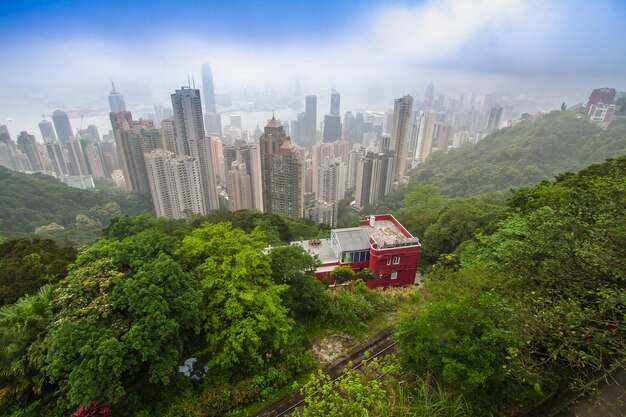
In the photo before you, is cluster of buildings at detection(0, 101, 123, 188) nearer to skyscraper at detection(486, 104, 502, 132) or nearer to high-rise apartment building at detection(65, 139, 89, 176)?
high-rise apartment building at detection(65, 139, 89, 176)

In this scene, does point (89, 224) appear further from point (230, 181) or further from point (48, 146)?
point (48, 146)

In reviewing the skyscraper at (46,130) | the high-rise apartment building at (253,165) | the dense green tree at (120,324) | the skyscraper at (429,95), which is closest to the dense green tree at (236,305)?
the dense green tree at (120,324)

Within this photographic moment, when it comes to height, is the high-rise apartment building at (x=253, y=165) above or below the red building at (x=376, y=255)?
below

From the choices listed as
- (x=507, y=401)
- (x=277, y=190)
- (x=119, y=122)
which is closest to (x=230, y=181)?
(x=277, y=190)

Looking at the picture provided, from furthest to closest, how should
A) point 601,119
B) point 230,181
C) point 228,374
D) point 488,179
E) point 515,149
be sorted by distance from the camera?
1. point 601,119
2. point 515,149
3. point 488,179
4. point 230,181
5. point 228,374

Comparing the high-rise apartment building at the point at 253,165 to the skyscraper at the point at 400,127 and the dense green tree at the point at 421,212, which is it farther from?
the skyscraper at the point at 400,127

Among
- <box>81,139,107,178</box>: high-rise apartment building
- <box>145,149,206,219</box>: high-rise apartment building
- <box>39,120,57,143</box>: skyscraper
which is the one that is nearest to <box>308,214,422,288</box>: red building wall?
<box>145,149,206,219</box>: high-rise apartment building
